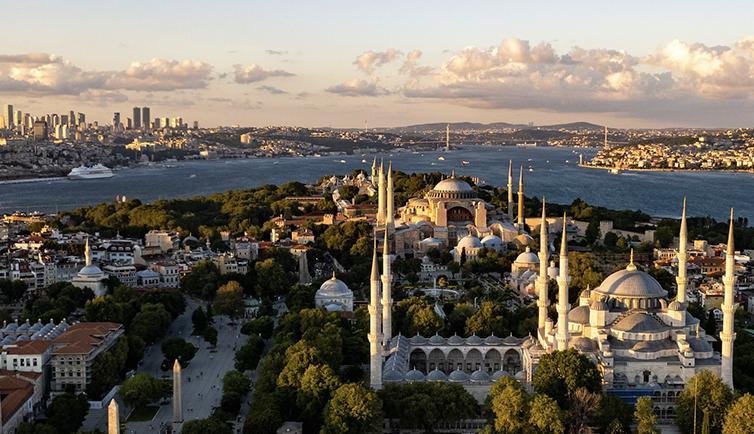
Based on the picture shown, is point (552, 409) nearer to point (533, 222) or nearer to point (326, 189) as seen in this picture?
point (533, 222)

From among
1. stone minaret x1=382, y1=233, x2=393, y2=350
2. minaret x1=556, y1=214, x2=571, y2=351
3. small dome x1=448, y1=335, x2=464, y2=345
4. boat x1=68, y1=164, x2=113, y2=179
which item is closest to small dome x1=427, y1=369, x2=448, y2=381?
stone minaret x1=382, y1=233, x2=393, y2=350

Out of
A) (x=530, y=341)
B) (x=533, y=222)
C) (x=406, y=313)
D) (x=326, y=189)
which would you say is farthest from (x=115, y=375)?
(x=326, y=189)

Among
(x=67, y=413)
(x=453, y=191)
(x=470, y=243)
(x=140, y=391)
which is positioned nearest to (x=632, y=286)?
(x=140, y=391)

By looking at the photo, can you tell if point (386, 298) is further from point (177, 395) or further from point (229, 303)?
point (229, 303)

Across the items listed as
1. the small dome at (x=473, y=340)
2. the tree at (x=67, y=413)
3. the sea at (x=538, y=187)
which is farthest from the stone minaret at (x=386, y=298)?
the sea at (x=538, y=187)

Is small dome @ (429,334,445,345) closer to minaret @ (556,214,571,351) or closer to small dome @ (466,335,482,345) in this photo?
small dome @ (466,335,482,345)
